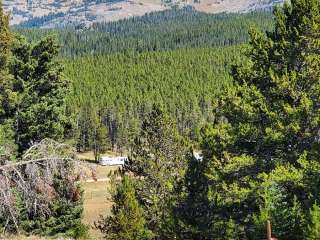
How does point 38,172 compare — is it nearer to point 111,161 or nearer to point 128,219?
point 128,219

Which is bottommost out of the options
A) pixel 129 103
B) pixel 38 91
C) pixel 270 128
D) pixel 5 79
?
pixel 129 103

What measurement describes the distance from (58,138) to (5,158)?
24686mm

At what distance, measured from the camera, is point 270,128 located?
2339cm

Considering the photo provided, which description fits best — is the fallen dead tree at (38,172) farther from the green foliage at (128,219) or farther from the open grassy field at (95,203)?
the open grassy field at (95,203)

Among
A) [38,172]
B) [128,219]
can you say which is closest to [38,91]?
[128,219]

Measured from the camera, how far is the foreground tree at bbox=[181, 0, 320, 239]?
74.7 ft

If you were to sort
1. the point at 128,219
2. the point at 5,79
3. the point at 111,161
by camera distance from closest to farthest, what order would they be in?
the point at 128,219 → the point at 5,79 → the point at 111,161

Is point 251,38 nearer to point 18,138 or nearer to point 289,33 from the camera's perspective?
point 289,33

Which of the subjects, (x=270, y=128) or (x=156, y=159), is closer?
(x=270, y=128)

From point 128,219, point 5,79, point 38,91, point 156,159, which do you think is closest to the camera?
point 128,219

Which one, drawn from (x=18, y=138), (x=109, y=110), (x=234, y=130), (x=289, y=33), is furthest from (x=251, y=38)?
(x=109, y=110)

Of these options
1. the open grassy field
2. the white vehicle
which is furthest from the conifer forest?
the white vehicle

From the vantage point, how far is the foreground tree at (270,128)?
74.7 feet

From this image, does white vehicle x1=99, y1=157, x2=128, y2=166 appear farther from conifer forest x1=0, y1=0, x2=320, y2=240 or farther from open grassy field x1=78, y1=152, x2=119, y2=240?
conifer forest x1=0, y1=0, x2=320, y2=240
